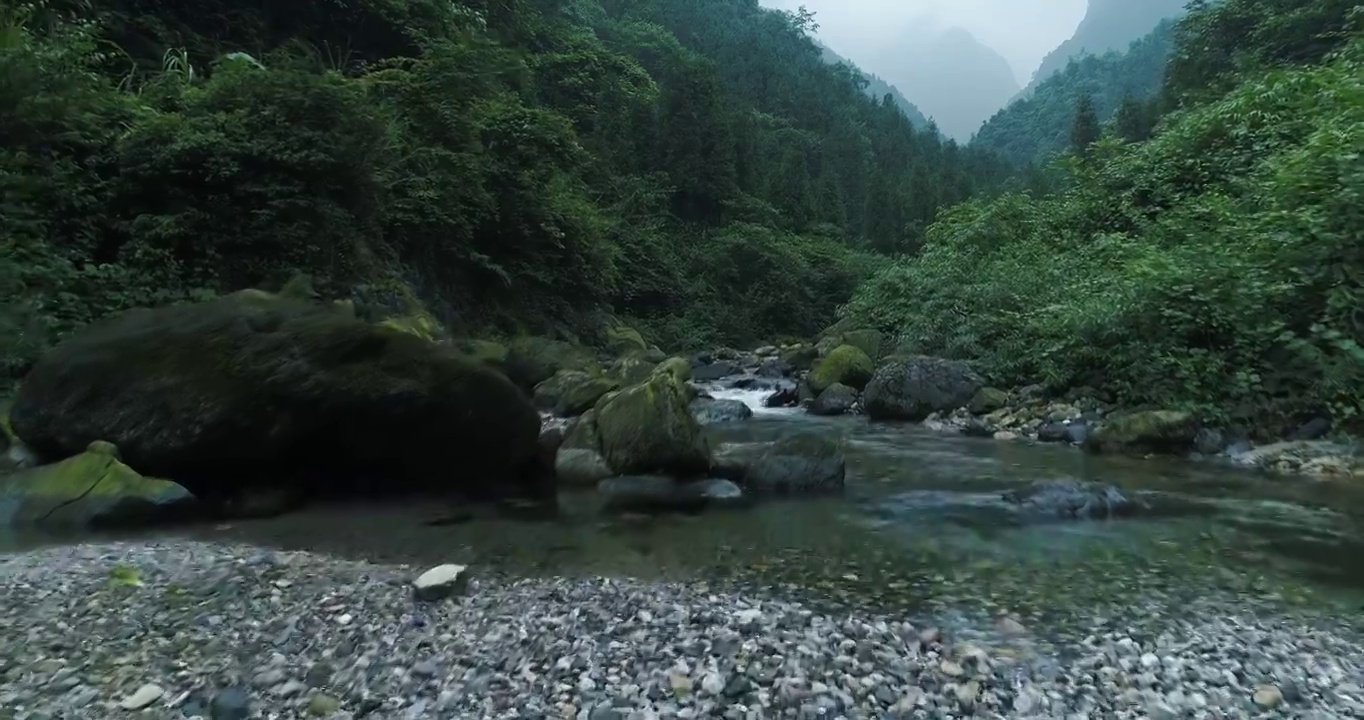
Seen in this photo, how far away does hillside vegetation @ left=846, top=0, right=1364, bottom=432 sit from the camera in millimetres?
12133

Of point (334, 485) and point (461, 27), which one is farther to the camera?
point (461, 27)

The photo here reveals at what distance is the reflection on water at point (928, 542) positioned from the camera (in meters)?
6.09

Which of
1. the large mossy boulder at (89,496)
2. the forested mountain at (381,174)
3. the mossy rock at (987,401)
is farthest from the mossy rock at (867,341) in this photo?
the large mossy boulder at (89,496)

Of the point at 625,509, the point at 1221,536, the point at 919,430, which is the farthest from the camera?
the point at 919,430

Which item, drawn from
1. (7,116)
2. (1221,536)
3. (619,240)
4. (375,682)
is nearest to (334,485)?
(375,682)

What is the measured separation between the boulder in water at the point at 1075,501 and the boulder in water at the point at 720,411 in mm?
8072

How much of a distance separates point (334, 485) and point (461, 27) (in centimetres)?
2021

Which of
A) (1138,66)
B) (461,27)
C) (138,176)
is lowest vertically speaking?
(138,176)

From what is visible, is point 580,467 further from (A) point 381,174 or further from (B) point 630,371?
(A) point 381,174

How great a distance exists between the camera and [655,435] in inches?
384

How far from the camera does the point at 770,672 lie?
4.35 metres

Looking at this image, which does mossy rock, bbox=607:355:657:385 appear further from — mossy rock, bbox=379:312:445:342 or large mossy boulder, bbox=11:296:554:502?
large mossy boulder, bbox=11:296:554:502

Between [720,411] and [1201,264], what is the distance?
8.84 meters

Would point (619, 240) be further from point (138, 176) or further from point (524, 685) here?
point (524, 685)
